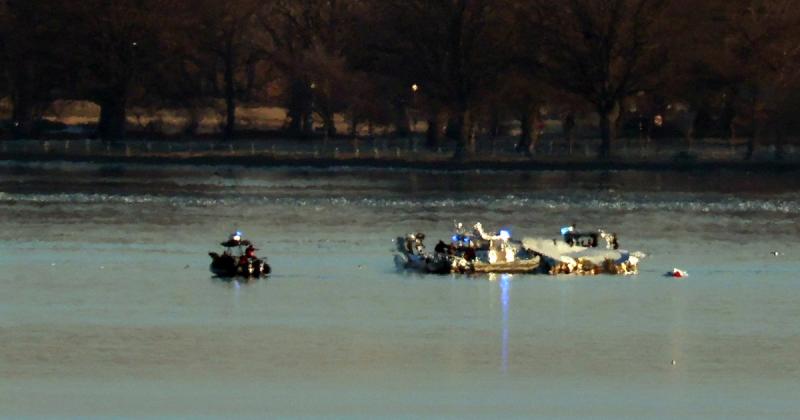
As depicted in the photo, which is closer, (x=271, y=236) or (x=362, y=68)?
(x=271, y=236)

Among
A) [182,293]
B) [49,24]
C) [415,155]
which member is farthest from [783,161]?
[182,293]

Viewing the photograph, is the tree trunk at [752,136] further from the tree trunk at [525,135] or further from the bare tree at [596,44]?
the tree trunk at [525,135]

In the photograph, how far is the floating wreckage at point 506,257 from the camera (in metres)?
47.8

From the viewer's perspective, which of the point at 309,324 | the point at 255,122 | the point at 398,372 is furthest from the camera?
the point at 255,122

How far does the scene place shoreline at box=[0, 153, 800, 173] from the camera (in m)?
96.1

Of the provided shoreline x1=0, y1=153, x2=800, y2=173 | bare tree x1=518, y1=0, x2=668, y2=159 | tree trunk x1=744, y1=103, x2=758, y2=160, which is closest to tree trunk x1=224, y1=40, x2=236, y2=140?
shoreline x1=0, y1=153, x2=800, y2=173

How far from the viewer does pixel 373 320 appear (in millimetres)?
38906

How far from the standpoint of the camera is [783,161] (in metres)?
97.7

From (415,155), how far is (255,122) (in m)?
34.1

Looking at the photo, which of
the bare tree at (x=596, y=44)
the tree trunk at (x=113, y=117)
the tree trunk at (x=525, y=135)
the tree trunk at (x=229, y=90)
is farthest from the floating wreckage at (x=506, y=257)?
the tree trunk at (x=229, y=90)

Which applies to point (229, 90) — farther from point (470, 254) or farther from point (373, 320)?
point (373, 320)

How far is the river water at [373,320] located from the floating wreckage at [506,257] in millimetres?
776

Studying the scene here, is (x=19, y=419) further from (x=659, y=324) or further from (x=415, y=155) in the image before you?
(x=415, y=155)

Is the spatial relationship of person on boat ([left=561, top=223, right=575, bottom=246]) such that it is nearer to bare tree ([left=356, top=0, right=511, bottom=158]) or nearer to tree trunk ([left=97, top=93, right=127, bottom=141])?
bare tree ([left=356, top=0, right=511, bottom=158])
